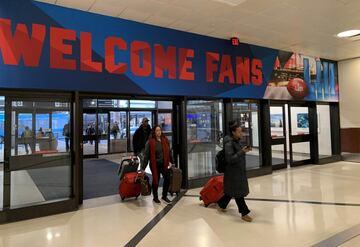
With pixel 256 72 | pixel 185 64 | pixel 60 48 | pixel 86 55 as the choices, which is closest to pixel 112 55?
pixel 86 55

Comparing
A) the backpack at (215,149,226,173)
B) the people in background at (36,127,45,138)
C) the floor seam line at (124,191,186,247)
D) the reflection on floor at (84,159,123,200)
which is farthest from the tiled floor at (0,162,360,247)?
the people in background at (36,127,45,138)

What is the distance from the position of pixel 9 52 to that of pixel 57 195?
2421mm

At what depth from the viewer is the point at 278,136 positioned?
7742 mm

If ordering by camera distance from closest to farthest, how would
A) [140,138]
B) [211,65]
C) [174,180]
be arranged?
[174,180], [140,138], [211,65]

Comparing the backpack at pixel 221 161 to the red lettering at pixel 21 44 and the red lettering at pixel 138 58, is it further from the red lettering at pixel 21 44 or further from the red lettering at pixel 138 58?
the red lettering at pixel 21 44

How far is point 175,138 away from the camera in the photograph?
19.2 ft

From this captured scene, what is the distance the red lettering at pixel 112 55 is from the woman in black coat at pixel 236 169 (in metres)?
2.35

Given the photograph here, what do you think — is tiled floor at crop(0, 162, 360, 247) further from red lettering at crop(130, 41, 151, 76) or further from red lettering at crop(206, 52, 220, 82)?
red lettering at crop(206, 52, 220, 82)

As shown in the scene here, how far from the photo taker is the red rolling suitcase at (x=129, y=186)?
4.88m

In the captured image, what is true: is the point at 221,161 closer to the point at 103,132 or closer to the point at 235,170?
the point at 235,170

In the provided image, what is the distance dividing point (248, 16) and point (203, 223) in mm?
3818

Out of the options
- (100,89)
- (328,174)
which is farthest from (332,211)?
(100,89)

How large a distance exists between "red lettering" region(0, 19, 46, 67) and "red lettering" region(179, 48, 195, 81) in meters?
2.60

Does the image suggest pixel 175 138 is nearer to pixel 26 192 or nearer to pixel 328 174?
pixel 26 192
